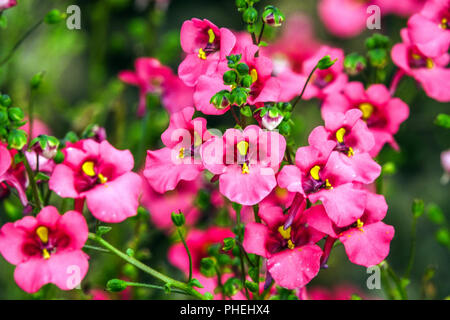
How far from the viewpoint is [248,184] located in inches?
23.2

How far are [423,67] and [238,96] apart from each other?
303 millimetres

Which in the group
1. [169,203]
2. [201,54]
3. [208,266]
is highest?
[201,54]

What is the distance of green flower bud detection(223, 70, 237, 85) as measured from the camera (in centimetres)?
58

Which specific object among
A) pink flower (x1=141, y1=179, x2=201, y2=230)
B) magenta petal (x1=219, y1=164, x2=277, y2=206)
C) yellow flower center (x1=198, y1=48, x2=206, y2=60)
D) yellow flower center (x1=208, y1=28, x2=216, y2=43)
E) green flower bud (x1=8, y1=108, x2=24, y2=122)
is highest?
yellow flower center (x1=208, y1=28, x2=216, y2=43)

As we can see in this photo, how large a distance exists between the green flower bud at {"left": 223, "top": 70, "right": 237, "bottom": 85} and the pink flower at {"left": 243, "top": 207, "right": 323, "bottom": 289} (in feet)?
0.41

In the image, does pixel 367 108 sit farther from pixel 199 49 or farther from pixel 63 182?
pixel 63 182

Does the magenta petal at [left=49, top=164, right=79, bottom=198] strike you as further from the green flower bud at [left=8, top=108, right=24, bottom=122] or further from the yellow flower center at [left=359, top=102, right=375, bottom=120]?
the yellow flower center at [left=359, top=102, right=375, bottom=120]

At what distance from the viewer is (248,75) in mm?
599

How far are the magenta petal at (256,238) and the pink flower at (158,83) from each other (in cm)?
32

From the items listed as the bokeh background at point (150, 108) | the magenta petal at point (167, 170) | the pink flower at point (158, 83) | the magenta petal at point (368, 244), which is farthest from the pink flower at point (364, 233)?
the pink flower at point (158, 83)

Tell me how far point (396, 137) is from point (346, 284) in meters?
0.29

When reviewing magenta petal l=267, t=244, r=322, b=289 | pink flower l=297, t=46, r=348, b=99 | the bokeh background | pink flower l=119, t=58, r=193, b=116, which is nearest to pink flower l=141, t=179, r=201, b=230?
the bokeh background

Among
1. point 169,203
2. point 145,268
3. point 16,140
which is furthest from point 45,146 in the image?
point 169,203
